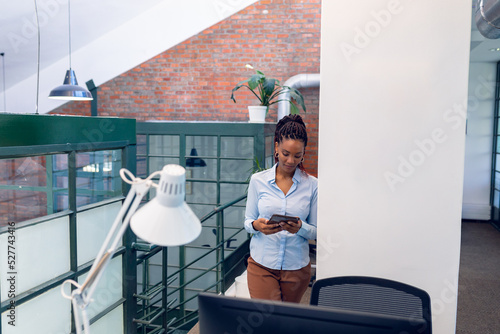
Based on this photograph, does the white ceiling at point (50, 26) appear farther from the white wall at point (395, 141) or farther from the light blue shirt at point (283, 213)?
the white wall at point (395, 141)

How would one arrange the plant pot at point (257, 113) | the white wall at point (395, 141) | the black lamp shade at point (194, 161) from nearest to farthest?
1. the white wall at point (395, 141)
2. the plant pot at point (257, 113)
3. the black lamp shade at point (194, 161)

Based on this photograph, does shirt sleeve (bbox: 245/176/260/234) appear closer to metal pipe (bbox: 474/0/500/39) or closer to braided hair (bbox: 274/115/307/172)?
braided hair (bbox: 274/115/307/172)

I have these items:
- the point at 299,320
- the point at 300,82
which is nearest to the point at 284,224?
the point at 299,320

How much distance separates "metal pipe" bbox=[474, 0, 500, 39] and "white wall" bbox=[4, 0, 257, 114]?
139 inches

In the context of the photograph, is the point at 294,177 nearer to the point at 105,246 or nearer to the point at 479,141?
the point at 105,246

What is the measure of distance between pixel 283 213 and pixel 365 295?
57 centimetres

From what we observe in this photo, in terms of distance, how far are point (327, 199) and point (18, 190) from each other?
188cm

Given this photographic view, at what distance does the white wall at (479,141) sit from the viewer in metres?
6.76

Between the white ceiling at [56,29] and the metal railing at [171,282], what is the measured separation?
115 inches

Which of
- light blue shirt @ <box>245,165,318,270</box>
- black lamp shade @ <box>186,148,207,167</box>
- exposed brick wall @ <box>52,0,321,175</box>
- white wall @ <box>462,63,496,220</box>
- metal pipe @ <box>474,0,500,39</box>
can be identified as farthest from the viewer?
white wall @ <box>462,63,496,220</box>

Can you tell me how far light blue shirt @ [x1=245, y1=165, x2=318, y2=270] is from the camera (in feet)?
6.40

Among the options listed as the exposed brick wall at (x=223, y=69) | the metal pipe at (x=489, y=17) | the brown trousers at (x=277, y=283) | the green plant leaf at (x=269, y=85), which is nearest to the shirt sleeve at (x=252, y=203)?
the brown trousers at (x=277, y=283)

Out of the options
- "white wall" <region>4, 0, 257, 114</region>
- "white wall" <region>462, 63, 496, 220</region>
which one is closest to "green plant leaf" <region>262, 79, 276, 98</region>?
"white wall" <region>4, 0, 257, 114</region>

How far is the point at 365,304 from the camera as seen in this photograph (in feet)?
5.03
